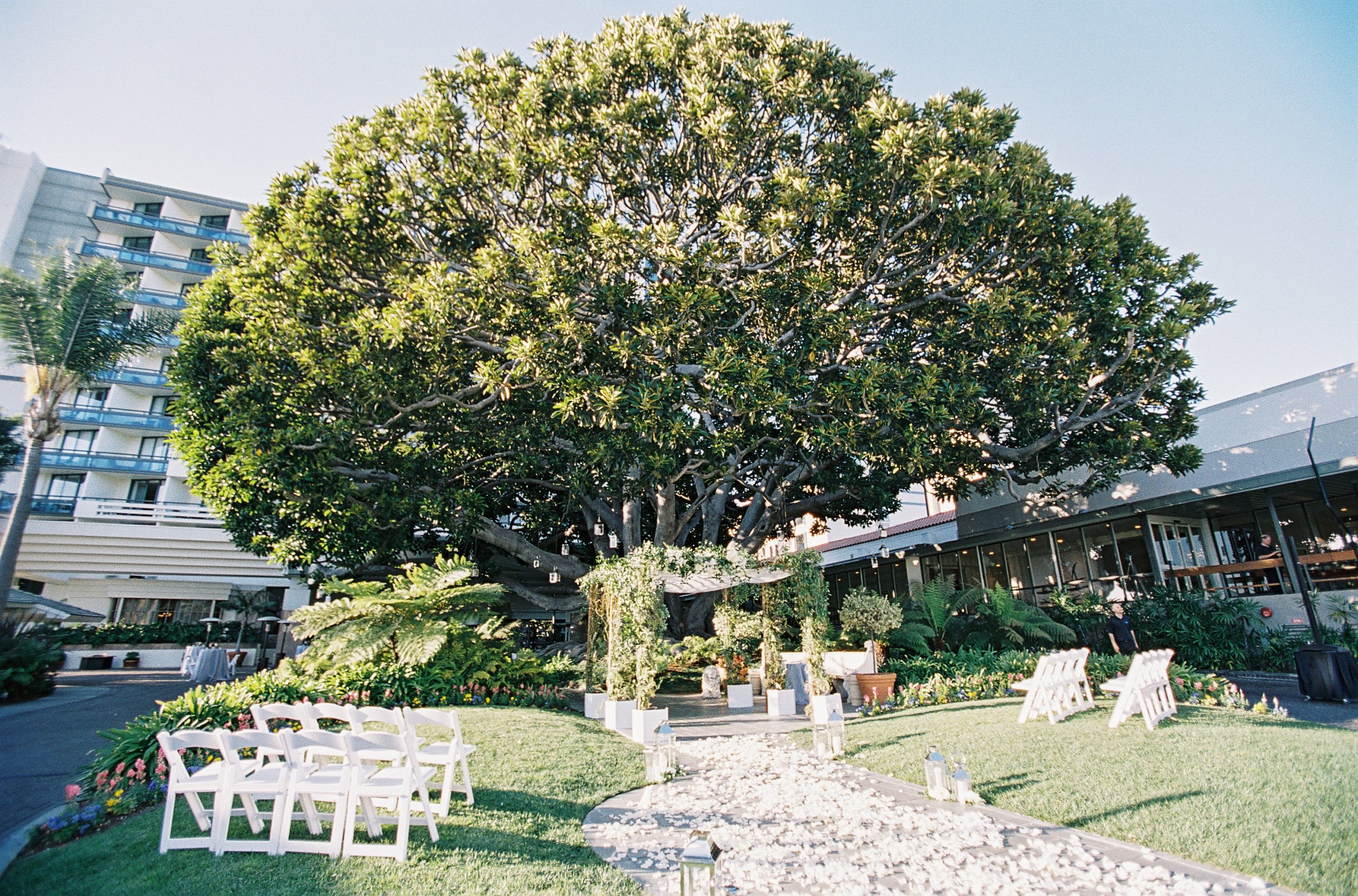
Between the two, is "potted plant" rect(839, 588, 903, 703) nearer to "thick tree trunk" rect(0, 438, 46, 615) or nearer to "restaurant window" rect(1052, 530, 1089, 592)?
"restaurant window" rect(1052, 530, 1089, 592)

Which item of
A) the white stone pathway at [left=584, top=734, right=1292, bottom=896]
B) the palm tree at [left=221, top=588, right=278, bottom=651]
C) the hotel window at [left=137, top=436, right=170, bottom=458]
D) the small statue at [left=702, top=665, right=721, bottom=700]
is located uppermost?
the hotel window at [left=137, top=436, right=170, bottom=458]

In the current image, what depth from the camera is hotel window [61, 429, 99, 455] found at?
32562 millimetres

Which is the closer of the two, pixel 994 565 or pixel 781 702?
pixel 781 702

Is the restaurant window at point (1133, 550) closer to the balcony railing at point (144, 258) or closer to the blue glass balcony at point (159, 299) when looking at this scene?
the blue glass balcony at point (159, 299)

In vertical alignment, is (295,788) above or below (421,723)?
below

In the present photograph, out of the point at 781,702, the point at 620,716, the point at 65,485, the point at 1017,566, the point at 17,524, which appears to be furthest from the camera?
the point at 65,485

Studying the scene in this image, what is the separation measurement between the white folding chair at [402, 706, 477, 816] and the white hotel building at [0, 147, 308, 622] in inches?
883

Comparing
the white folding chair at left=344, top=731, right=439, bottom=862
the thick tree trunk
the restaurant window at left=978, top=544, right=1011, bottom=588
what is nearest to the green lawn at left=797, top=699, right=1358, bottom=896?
the white folding chair at left=344, top=731, right=439, bottom=862

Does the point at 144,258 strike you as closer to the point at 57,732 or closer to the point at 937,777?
the point at 57,732

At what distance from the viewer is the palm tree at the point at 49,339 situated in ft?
→ 55.8

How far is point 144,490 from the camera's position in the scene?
109 ft

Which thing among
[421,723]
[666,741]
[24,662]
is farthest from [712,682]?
[24,662]

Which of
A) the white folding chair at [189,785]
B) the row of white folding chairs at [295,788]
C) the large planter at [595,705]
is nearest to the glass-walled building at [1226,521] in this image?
the large planter at [595,705]

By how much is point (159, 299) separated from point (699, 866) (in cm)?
4314
